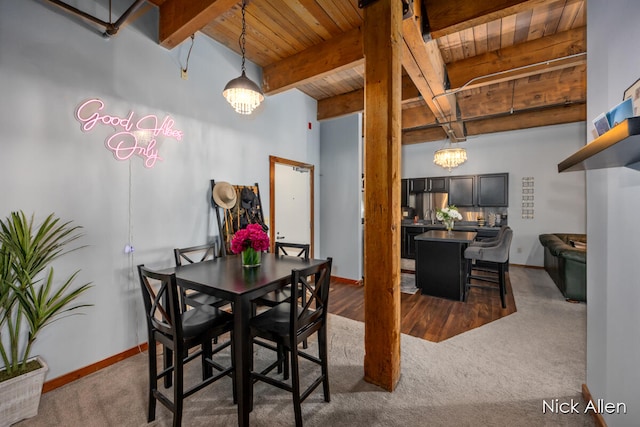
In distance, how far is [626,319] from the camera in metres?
1.39

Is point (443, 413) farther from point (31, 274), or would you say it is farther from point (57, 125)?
point (57, 125)

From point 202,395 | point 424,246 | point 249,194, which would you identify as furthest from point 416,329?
point 249,194

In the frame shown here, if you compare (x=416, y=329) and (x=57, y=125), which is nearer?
(x=57, y=125)

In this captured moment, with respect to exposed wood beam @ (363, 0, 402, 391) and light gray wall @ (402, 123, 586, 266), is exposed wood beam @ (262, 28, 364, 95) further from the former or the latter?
light gray wall @ (402, 123, 586, 266)

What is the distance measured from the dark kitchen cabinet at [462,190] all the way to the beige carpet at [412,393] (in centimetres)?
420

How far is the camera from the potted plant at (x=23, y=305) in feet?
5.76

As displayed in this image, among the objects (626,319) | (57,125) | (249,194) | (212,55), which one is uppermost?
(212,55)

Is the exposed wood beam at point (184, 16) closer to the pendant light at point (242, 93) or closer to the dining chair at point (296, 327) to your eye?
the pendant light at point (242, 93)

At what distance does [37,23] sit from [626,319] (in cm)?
425

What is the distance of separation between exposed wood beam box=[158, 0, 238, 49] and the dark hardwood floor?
11.3ft

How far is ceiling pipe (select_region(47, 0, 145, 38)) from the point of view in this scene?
83.9 inches

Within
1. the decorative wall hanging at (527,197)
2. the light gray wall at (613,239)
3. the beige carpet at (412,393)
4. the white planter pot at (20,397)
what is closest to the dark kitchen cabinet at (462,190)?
the decorative wall hanging at (527,197)

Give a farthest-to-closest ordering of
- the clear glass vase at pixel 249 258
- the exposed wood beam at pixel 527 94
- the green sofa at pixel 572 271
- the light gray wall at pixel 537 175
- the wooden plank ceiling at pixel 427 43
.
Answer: the light gray wall at pixel 537 175 < the exposed wood beam at pixel 527 94 < the green sofa at pixel 572 271 < the wooden plank ceiling at pixel 427 43 < the clear glass vase at pixel 249 258

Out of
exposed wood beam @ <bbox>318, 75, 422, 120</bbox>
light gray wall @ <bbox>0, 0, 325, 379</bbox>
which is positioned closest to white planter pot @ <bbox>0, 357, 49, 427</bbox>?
light gray wall @ <bbox>0, 0, 325, 379</bbox>
